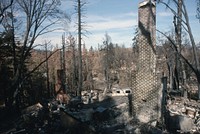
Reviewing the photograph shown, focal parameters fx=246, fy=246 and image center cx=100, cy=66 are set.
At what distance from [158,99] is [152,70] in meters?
1.20

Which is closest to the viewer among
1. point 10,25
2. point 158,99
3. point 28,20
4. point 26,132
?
point 158,99

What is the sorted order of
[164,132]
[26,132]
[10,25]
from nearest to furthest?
[164,132] → [26,132] → [10,25]

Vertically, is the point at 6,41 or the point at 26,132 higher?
the point at 6,41

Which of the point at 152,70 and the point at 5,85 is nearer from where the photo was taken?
the point at 152,70

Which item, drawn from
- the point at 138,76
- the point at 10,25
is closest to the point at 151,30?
the point at 138,76

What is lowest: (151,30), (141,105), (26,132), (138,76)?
(26,132)

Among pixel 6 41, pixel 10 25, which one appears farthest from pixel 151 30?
pixel 6 41

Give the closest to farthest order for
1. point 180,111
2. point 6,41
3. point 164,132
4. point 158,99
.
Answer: point 164,132 < point 158,99 < point 180,111 < point 6,41

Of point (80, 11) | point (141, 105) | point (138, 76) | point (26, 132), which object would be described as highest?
point (80, 11)

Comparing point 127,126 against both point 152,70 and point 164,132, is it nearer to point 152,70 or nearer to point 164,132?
point 164,132

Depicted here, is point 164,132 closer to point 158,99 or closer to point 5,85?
point 158,99

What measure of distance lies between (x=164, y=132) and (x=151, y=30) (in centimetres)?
406

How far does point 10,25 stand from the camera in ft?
59.7

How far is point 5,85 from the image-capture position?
20.4 m
